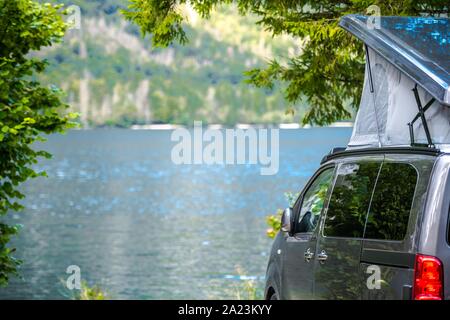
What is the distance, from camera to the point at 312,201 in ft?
27.9

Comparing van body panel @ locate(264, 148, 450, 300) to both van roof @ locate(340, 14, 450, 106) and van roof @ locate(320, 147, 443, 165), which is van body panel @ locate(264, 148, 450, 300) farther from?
van roof @ locate(340, 14, 450, 106)

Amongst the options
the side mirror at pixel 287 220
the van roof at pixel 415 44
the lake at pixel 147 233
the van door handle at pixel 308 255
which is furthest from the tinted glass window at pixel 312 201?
the lake at pixel 147 233

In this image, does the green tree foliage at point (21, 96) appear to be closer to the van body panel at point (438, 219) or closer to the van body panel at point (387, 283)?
the van body panel at point (387, 283)

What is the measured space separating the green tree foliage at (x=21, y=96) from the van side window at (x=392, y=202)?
573cm

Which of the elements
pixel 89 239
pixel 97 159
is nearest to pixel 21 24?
pixel 89 239

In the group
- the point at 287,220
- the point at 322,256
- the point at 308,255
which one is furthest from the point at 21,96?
the point at 322,256

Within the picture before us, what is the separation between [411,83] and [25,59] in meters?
6.26

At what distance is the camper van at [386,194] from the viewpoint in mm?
5684

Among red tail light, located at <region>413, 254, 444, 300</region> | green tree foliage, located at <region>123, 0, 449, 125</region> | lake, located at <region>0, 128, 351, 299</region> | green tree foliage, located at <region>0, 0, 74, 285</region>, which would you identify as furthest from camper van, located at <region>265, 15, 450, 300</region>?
lake, located at <region>0, 128, 351, 299</region>

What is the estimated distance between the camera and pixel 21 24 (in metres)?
11.7

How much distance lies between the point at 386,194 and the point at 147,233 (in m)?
66.3

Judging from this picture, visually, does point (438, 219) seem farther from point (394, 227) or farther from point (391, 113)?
point (391, 113)

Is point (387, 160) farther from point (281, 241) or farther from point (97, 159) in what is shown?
point (97, 159)

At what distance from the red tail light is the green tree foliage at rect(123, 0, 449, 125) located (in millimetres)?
5865
